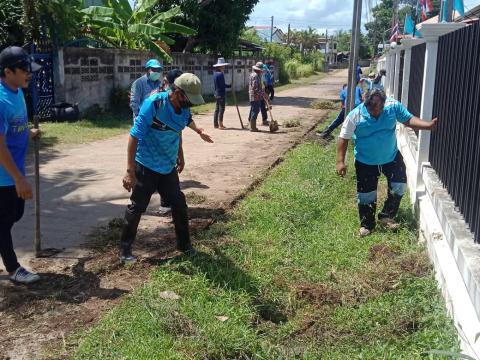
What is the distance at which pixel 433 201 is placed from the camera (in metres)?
5.02

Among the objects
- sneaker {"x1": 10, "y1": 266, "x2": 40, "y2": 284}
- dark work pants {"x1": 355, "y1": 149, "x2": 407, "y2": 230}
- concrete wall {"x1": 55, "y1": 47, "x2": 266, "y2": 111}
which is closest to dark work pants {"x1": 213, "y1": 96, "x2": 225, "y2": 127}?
concrete wall {"x1": 55, "y1": 47, "x2": 266, "y2": 111}

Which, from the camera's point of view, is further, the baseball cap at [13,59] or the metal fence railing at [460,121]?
the baseball cap at [13,59]

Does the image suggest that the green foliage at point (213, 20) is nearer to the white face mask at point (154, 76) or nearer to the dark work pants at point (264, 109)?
the dark work pants at point (264, 109)

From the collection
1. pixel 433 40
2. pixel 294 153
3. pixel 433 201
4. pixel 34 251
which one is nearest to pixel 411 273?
pixel 433 201

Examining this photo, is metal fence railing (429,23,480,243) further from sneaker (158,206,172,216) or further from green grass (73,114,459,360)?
sneaker (158,206,172,216)

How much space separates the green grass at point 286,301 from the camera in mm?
3465

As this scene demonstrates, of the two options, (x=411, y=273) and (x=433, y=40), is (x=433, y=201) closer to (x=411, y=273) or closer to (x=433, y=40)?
(x=411, y=273)

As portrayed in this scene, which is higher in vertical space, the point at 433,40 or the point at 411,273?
the point at 433,40

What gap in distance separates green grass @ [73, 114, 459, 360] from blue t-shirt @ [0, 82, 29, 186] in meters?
1.35

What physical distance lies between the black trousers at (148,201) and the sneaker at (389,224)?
6.85 feet

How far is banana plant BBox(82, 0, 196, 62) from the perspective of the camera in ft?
54.1

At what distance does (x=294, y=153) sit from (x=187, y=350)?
25.0 feet

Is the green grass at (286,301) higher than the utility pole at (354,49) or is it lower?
lower

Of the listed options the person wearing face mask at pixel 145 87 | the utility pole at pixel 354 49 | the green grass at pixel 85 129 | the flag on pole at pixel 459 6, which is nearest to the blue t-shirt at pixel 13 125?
the person wearing face mask at pixel 145 87
